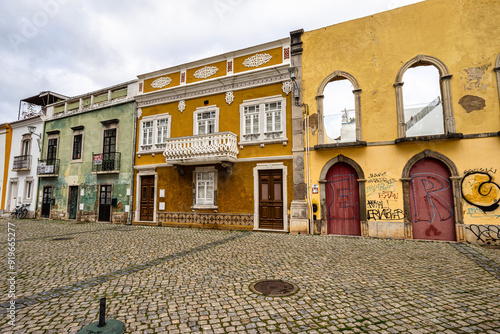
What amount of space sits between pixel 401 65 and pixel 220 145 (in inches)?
336

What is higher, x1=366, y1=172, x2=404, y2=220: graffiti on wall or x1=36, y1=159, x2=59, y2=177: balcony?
x1=36, y1=159, x2=59, y2=177: balcony

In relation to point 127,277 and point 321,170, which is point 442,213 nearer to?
point 321,170

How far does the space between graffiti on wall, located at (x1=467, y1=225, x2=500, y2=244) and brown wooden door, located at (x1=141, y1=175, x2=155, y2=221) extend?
49.4 feet

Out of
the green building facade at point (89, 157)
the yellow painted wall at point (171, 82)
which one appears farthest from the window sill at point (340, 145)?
the green building facade at point (89, 157)

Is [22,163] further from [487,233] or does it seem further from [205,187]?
[487,233]

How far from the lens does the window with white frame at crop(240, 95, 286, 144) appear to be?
12.6 meters

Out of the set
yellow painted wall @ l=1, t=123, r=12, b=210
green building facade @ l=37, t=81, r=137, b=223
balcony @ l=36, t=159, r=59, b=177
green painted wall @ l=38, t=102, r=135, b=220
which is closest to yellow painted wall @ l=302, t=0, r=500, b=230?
green painted wall @ l=38, t=102, r=135, b=220

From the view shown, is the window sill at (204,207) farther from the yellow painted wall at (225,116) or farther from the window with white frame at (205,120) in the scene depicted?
the window with white frame at (205,120)

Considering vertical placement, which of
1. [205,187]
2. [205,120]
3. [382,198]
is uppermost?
[205,120]

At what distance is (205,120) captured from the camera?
1443cm

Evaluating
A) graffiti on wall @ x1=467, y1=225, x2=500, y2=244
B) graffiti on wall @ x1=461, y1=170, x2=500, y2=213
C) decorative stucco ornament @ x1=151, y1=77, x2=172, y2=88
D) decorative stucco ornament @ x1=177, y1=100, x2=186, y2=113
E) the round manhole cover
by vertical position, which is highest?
decorative stucco ornament @ x1=151, y1=77, x2=172, y2=88

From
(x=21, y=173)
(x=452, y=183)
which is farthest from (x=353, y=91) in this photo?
(x=21, y=173)

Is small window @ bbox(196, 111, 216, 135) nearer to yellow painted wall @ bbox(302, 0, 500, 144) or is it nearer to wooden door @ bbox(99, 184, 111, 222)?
yellow painted wall @ bbox(302, 0, 500, 144)

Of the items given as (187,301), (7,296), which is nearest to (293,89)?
(187,301)
